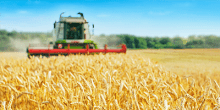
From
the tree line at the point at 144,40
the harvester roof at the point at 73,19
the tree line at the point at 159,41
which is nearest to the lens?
the harvester roof at the point at 73,19

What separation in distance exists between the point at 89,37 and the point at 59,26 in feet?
6.55

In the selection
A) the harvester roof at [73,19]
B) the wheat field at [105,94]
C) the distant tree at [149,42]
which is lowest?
the wheat field at [105,94]

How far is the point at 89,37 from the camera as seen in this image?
12289 millimetres

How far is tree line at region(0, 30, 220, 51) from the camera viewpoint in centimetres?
4219

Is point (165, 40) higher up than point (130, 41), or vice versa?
point (165, 40)

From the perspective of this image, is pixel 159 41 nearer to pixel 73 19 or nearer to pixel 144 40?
pixel 144 40

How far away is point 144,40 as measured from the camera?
47312 millimetres

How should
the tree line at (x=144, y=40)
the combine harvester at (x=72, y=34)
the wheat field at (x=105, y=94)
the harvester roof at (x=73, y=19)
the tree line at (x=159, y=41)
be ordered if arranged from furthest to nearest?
the tree line at (x=159, y=41) → the tree line at (x=144, y=40) → the harvester roof at (x=73, y=19) → the combine harvester at (x=72, y=34) → the wheat field at (x=105, y=94)

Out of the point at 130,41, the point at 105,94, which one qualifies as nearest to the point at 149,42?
the point at 130,41

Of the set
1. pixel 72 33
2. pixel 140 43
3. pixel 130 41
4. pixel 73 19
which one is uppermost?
pixel 73 19

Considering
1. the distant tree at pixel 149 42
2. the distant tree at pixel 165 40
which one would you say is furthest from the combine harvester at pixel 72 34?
the distant tree at pixel 165 40

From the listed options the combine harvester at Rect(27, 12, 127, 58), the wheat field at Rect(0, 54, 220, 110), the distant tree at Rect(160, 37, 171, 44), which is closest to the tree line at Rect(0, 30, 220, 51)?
the distant tree at Rect(160, 37, 171, 44)

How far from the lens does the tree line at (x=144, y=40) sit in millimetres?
42188

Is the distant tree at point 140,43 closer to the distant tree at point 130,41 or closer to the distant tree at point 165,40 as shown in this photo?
the distant tree at point 130,41
